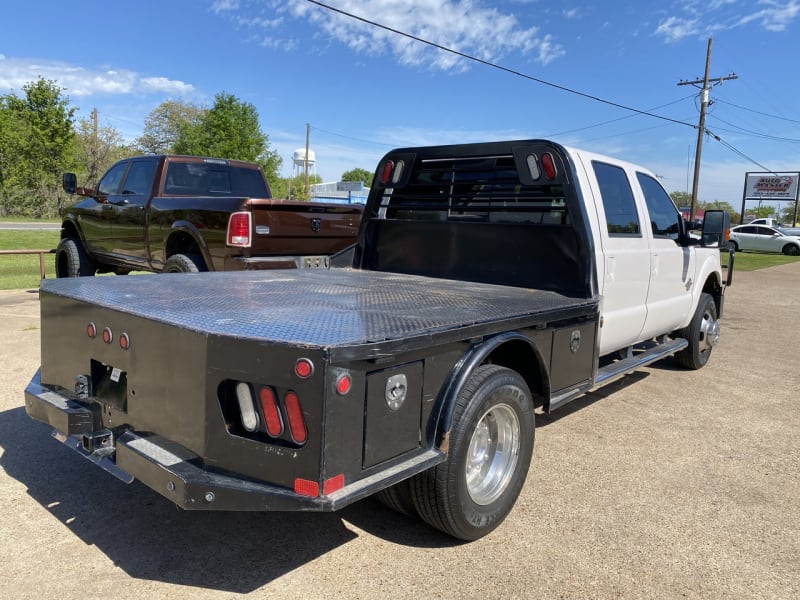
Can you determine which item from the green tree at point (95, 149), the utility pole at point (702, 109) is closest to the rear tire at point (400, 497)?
the utility pole at point (702, 109)

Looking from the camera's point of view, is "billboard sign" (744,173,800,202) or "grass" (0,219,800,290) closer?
"grass" (0,219,800,290)

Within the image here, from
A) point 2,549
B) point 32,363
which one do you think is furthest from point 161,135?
point 2,549

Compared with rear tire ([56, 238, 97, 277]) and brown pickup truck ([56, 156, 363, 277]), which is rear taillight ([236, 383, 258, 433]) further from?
rear tire ([56, 238, 97, 277])

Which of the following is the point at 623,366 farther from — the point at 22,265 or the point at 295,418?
the point at 22,265

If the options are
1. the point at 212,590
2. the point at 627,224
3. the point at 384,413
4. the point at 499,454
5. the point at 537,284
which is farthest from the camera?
the point at 627,224

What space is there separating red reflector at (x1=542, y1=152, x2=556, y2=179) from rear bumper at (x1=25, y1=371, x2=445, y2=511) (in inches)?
99.7

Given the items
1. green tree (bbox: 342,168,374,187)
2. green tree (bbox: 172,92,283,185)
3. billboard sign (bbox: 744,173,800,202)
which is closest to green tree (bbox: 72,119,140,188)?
green tree (bbox: 172,92,283,185)

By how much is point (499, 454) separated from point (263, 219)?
3.94 m

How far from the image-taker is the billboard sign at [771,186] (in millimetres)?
57688

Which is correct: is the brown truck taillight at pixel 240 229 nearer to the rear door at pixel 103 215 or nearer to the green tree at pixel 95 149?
the rear door at pixel 103 215

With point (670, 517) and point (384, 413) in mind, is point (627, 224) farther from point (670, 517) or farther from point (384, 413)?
point (384, 413)

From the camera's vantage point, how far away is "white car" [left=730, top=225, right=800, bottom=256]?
3469 cm

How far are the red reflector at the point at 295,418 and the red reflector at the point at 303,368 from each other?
0.09 m

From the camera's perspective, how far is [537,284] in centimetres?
468
